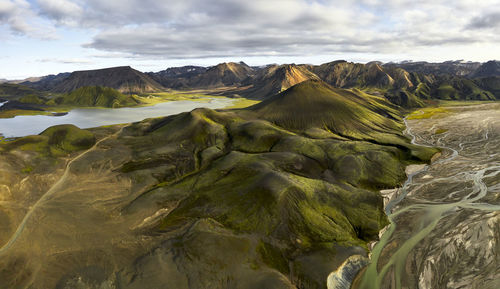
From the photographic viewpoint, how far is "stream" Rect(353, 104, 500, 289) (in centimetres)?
6047

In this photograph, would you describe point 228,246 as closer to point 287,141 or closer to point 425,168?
point 287,141

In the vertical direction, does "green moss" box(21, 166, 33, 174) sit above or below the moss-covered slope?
above

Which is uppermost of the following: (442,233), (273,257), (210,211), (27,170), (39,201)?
(27,170)

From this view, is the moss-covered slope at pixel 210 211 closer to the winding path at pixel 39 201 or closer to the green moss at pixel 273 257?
the green moss at pixel 273 257

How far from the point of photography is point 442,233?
75188mm

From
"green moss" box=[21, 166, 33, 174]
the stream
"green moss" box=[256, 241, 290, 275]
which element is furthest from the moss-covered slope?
"green moss" box=[21, 166, 33, 174]

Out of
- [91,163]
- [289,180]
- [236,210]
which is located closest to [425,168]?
[289,180]

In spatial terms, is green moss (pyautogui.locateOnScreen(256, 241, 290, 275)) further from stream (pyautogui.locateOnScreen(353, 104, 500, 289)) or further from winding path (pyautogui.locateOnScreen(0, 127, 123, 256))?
winding path (pyautogui.locateOnScreen(0, 127, 123, 256))

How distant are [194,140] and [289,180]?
73.1m

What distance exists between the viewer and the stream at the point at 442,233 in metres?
60.5

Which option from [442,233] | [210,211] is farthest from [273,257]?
[442,233]

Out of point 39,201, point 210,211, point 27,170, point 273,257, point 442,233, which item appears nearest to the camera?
point 273,257

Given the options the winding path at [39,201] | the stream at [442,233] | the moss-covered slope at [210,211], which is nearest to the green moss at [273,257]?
the moss-covered slope at [210,211]

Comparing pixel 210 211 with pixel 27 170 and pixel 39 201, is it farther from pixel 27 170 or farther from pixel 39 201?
pixel 27 170
